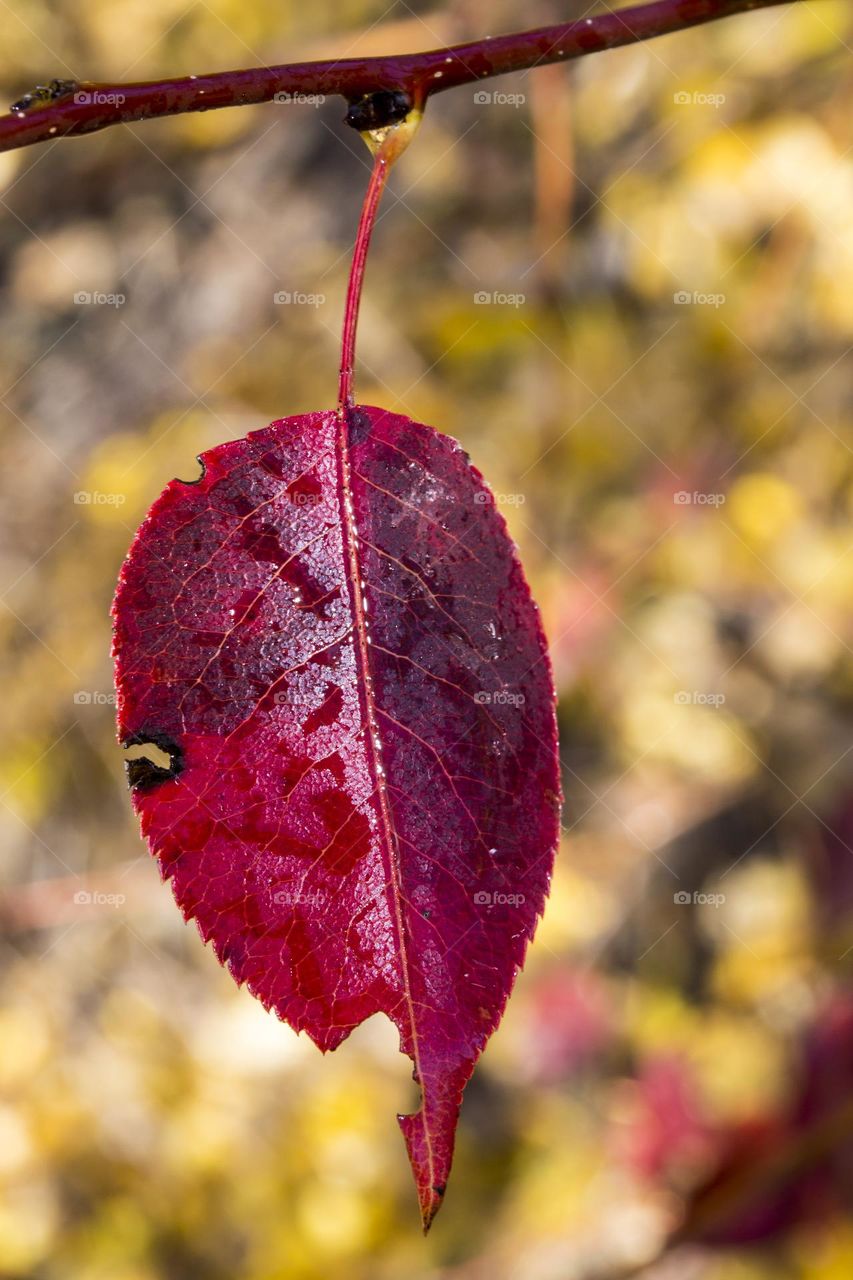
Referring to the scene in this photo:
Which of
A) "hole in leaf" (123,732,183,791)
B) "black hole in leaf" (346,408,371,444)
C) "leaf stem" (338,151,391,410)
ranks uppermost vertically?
"leaf stem" (338,151,391,410)

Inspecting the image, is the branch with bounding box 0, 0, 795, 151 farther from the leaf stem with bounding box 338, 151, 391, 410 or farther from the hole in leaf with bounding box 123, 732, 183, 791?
the hole in leaf with bounding box 123, 732, 183, 791

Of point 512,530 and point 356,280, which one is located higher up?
point 356,280

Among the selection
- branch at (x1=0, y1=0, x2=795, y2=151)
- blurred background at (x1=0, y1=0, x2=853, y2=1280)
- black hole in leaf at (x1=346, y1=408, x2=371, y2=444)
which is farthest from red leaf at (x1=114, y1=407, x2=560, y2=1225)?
blurred background at (x1=0, y1=0, x2=853, y2=1280)

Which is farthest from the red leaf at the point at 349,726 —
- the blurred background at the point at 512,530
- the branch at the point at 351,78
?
the blurred background at the point at 512,530

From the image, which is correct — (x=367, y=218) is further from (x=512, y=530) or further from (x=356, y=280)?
(x=512, y=530)

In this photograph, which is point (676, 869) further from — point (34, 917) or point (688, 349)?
point (34, 917)

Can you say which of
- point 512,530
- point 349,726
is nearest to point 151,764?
point 349,726
